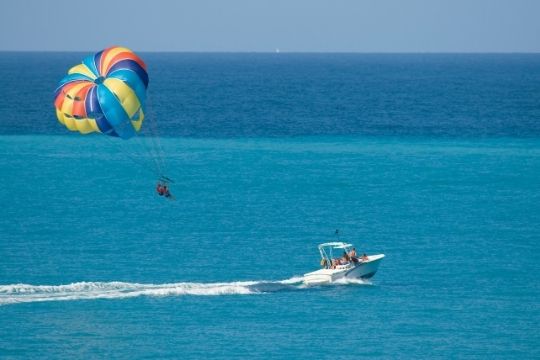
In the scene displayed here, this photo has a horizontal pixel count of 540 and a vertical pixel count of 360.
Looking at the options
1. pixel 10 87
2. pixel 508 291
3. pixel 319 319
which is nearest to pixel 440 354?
pixel 319 319

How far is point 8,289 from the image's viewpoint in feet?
152

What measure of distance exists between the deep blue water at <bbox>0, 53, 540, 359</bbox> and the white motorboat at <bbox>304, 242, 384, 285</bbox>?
1.86 feet

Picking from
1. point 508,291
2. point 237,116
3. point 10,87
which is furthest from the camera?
point 10,87

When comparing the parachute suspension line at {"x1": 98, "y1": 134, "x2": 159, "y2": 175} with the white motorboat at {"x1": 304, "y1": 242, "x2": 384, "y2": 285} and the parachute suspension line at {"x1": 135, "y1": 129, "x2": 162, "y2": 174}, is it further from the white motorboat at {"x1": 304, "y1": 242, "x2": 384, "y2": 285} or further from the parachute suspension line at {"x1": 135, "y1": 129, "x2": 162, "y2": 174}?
the white motorboat at {"x1": 304, "y1": 242, "x2": 384, "y2": 285}

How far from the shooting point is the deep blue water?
1682 inches

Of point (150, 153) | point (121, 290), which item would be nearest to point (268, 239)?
point (121, 290)

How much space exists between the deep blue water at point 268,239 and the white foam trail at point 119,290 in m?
0.08

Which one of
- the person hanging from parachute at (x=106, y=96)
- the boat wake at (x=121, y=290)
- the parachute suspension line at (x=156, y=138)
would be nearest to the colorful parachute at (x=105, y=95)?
the person hanging from parachute at (x=106, y=96)

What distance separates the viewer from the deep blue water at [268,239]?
42.7m

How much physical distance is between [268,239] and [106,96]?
46.3 feet

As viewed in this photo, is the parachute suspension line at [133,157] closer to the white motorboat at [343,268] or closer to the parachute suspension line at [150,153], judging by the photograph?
the parachute suspension line at [150,153]

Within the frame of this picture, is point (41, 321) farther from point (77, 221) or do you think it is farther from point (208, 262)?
point (77, 221)

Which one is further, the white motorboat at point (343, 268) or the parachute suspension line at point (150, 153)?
the parachute suspension line at point (150, 153)

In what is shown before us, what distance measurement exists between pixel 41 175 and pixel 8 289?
31.2 metres
